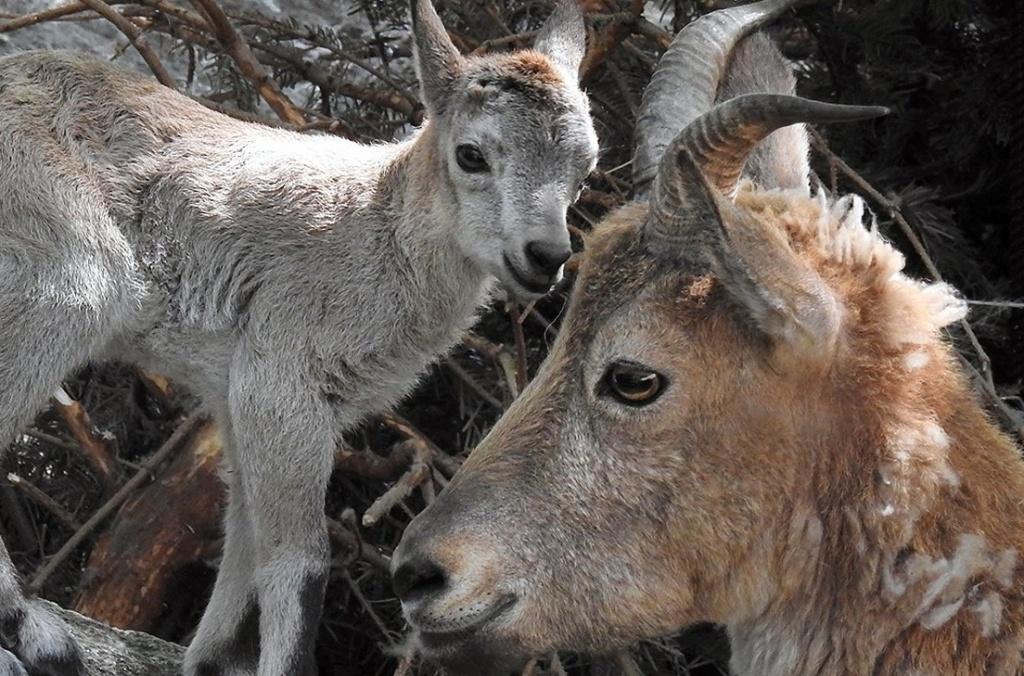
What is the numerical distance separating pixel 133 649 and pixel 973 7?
15.6ft

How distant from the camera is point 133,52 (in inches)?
378

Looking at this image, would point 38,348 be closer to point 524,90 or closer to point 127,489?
point 127,489

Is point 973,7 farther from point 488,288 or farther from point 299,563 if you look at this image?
point 299,563

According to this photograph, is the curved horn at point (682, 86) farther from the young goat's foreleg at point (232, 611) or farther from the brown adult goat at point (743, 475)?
the young goat's foreleg at point (232, 611)

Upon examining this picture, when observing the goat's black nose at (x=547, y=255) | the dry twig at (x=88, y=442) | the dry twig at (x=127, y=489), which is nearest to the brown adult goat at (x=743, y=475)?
the goat's black nose at (x=547, y=255)

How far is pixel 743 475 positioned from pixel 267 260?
8.71 ft

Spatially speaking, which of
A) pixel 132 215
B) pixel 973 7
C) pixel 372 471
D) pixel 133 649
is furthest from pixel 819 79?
pixel 133 649

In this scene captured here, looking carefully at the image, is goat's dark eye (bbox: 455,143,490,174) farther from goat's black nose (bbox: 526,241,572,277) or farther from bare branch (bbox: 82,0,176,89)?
bare branch (bbox: 82,0,176,89)

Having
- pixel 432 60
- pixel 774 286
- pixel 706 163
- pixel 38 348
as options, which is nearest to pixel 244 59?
pixel 432 60

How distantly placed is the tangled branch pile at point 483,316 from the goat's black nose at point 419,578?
8.69 feet

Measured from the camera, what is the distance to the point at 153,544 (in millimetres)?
6152

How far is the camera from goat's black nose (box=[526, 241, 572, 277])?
5000mm

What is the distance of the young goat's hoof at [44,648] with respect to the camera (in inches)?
187

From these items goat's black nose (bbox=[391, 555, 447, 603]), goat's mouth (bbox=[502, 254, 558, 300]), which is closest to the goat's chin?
goat's black nose (bbox=[391, 555, 447, 603])
